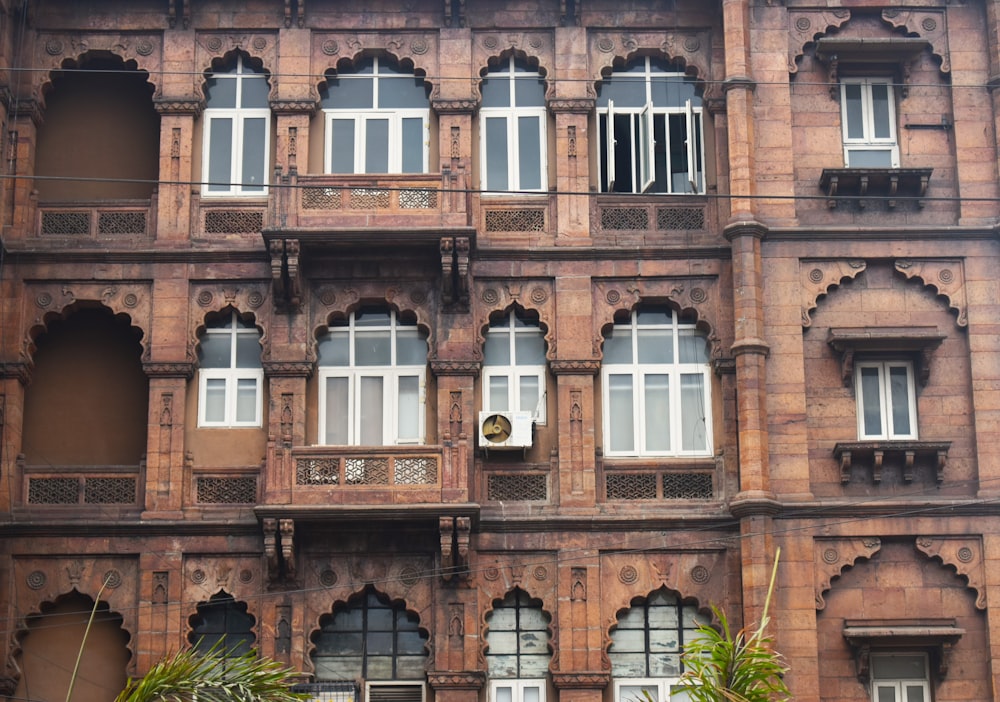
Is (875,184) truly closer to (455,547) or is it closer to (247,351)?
(455,547)

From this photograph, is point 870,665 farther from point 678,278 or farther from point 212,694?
point 212,694

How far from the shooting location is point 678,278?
29531 mm

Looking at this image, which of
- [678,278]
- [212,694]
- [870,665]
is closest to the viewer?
[212,694]

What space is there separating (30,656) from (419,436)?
6363 millimetres

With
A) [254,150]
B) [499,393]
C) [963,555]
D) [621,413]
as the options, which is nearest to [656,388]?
[621,413]

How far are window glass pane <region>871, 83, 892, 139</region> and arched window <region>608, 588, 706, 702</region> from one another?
777 centimetres

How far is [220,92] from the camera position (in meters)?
30.6

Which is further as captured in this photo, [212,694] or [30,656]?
[30,656]

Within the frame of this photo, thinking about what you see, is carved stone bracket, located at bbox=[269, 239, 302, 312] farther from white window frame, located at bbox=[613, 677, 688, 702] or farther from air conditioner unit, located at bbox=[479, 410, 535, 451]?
white window frame, located at bbox=[613, 677, 688, 702]

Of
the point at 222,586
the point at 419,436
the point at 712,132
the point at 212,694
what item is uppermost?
the point at 712,132

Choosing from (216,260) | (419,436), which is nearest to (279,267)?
(216,260)

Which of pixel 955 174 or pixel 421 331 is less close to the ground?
pixel 955 174

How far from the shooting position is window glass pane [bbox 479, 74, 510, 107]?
100 ft

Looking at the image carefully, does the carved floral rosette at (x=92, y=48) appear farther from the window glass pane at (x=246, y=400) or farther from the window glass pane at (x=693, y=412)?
the window glass pane at (x=693, y=412)
